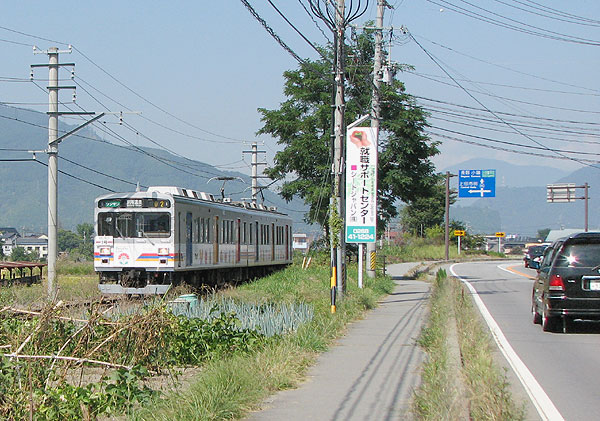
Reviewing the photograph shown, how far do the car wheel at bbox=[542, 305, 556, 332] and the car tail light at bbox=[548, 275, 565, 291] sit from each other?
49 centimetres

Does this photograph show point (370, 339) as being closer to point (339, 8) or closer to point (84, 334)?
point (84, 334)

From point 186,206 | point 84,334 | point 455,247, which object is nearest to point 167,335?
point 84,334

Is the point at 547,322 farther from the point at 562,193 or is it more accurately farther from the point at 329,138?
the point at 562,193

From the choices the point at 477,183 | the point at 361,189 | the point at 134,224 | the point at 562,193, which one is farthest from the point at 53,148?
the point at 562,193

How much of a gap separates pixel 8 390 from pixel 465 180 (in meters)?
51.5

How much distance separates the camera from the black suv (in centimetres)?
1451

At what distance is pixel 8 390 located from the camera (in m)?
7.53

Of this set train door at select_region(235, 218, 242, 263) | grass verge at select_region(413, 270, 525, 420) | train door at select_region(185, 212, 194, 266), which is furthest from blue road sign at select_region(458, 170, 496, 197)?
grass verge at select_region(413, 270, 525, 420)

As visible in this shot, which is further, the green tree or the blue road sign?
the blue road sign

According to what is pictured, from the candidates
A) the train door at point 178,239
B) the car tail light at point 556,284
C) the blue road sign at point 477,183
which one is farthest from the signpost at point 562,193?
the car tail light at point 556,284

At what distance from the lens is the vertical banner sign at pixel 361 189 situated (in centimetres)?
2289

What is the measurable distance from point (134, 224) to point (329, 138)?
18.4 meters

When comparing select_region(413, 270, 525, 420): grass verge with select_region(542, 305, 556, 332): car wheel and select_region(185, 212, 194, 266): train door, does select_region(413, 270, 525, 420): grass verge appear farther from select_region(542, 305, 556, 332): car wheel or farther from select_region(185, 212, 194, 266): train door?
select_region(185, 212, 194, 266): train door

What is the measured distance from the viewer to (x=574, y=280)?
1459 cm
